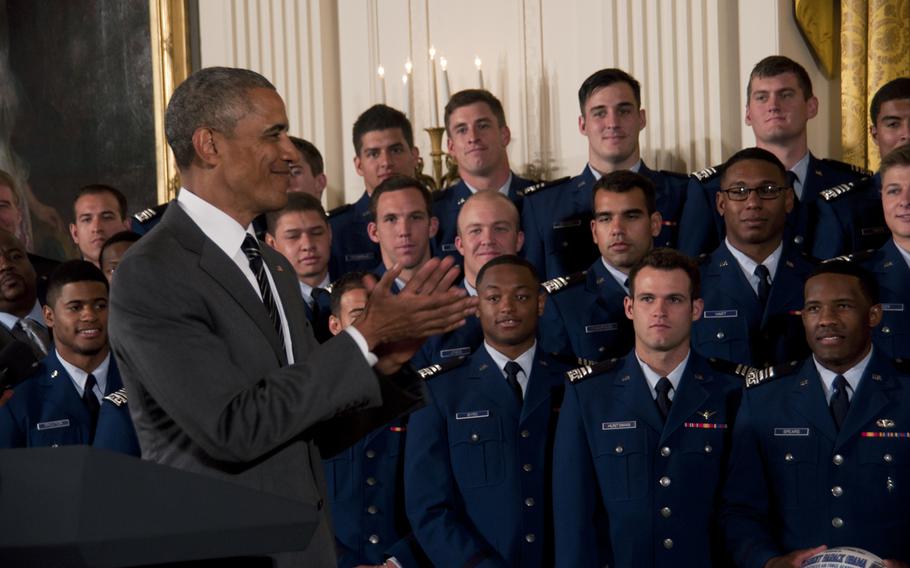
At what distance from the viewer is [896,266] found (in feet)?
15.1

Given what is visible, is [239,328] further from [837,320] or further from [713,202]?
[713,202]

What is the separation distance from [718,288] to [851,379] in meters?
0.67

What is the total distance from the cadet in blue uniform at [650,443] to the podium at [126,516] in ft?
10.0

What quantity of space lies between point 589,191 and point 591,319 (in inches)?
31.5

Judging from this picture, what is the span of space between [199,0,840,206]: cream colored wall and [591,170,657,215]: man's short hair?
3.75 ft

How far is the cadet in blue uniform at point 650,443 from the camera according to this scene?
13.8ft

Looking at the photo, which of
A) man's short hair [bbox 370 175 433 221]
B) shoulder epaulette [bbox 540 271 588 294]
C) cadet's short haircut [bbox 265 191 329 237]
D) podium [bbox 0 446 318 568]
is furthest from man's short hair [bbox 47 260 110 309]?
podium [bbox 0 446 318 568]

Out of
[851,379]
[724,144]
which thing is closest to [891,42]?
[724,144]

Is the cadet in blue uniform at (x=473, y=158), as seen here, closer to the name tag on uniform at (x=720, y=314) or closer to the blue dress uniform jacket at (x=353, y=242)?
the blue dress uniform jacket at (x=353, y=242)

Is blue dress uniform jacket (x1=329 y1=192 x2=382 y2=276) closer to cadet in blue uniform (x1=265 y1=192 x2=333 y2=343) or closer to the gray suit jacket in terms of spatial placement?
cadet in blue uniform (x1=265 y1=192 x2=333 y2=343)

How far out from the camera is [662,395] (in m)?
4.36

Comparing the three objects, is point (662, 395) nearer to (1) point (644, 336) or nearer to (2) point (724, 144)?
(1) point (644, 336)

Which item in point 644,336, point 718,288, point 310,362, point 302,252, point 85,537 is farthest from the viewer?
point 302,252

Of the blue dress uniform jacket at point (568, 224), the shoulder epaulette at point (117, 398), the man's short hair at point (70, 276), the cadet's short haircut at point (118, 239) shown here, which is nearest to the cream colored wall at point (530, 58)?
the blue dress uniform jacket at point (568, 224)
